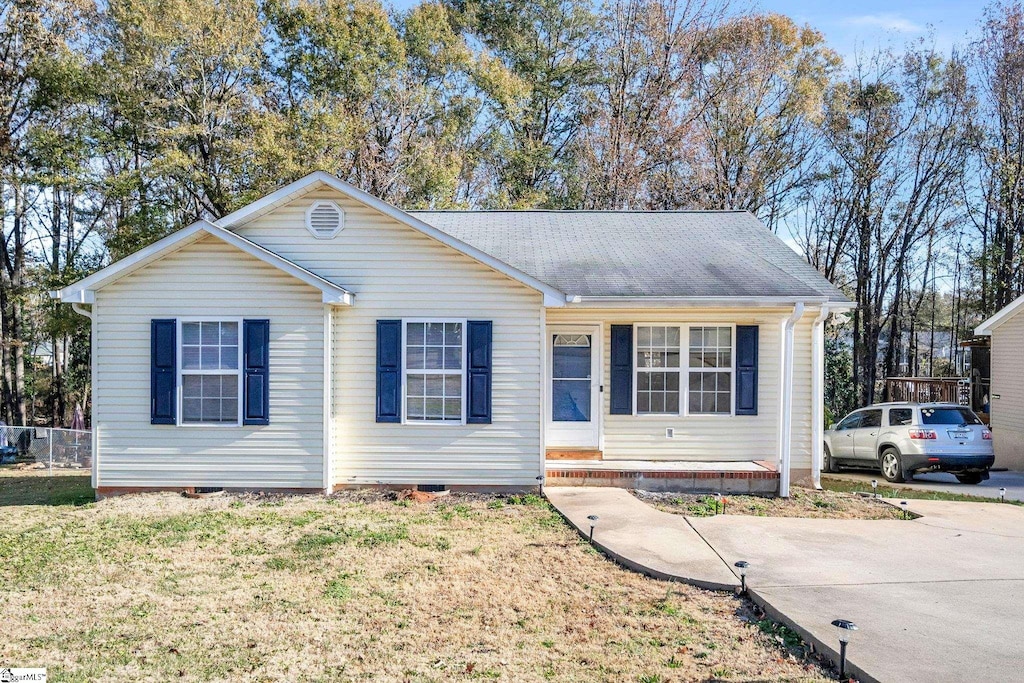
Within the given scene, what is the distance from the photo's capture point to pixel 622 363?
10141mm

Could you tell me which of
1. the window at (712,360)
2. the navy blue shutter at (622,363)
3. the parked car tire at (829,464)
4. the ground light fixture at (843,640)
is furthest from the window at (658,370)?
the ground light fixture at (843,640)

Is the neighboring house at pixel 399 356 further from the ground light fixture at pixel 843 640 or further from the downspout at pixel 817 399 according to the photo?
the ground light fixture at pixel 843 640

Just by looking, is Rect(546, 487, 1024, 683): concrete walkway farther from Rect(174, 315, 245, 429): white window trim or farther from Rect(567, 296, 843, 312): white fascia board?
Rect(174, 315, 245, 429): white window trim

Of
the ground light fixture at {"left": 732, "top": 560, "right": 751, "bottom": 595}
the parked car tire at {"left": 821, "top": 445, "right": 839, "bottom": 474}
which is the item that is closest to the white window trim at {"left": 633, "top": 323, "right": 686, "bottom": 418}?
the ground light fixture at {"left": 732, "top": 560, "right": 751, "bottom": 595}

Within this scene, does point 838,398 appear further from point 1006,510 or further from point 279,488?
point 279,488

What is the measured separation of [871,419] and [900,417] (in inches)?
30.2

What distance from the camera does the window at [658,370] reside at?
33.4 ft

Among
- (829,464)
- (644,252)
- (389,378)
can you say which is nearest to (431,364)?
(389,378)

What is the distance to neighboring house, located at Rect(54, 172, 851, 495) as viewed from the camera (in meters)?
8.84

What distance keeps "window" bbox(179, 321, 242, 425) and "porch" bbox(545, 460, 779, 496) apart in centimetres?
426

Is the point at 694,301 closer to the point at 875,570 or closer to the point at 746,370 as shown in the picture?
the point at 746,370

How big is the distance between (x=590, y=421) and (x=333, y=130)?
13168 mm

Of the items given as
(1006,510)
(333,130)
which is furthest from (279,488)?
(333,130)

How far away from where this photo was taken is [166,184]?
19.1m
